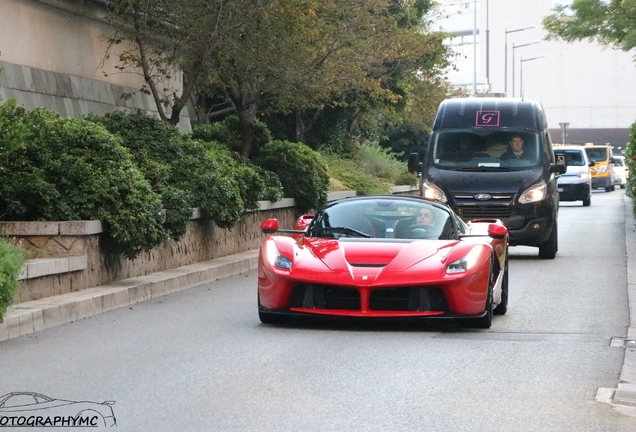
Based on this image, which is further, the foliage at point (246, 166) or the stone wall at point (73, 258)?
the foliage at point (246, 166)

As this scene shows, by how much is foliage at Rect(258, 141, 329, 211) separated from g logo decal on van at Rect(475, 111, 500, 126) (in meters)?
4.22

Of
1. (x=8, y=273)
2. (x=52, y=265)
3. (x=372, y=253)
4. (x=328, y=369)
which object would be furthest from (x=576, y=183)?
(x=328, y=369)

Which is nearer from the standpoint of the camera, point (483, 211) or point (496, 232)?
point (496, 232)

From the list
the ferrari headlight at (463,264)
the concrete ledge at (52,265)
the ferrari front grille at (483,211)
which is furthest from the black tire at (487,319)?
the ferrari front grille at (483,211)

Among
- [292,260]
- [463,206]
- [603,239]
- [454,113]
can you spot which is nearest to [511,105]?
[454,113]

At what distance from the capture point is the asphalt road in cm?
701

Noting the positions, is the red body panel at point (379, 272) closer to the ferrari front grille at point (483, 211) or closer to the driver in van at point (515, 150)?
the ferrari front grille at point (483, 211)

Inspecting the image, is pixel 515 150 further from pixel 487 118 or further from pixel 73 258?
pixel 73 258

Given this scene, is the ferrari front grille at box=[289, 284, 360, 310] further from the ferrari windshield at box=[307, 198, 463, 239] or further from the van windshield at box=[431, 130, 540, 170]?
the van windshield at box=[431, 130, 540, 170]

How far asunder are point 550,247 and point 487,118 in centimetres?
264

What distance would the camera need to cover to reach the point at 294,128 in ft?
113

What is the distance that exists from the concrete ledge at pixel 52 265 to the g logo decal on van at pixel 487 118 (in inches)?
375

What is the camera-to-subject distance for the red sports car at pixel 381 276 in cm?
1079

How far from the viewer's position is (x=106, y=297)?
42.1 ft
